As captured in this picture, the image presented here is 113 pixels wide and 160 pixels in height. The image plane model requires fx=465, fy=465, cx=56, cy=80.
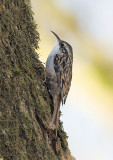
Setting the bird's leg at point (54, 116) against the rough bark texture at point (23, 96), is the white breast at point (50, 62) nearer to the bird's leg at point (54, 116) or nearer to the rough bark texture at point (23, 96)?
the rough bark texture at point (23, 96)

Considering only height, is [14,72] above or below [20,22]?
below

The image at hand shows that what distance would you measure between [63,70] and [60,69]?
29 mm

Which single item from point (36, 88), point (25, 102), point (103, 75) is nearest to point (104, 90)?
point (103, 75)

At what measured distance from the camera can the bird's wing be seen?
3861 millimetres

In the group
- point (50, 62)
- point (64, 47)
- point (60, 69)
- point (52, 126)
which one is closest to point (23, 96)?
point (52, 126)

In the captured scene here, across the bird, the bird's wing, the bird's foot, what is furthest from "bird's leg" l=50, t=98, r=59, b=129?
the bird's wing

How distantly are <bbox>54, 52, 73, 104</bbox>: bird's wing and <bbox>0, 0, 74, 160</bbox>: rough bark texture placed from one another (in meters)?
0.51

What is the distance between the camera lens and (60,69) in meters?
3.93

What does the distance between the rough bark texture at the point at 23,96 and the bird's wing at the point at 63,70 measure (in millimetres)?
506

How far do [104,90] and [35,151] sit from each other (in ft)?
4.76

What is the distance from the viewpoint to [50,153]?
278cm

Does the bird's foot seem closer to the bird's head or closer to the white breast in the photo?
the white breast

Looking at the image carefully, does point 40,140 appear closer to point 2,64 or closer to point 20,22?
point 2,64

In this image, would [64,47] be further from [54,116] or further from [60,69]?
[54,116]
